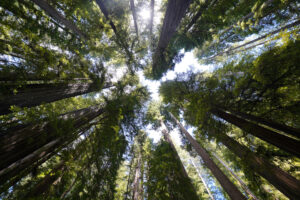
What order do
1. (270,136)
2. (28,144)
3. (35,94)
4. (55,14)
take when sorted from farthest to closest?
(55,14) → (35,94) → (270,136) → (28,144)

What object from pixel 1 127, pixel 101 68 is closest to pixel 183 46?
pixel 101 68

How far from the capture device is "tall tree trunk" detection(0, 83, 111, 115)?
8.20 feet

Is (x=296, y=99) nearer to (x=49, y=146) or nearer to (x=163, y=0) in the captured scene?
(x=49, y=146)

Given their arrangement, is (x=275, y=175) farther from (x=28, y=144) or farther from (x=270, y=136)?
(x=28, y=144)

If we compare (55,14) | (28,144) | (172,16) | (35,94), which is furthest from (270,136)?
(55,14)

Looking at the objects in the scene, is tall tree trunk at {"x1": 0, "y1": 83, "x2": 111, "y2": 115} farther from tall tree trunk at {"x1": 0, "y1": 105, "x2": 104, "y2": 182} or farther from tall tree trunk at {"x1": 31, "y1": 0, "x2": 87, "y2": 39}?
tall tree trunk at {"x1": 31, "y1": 0, "x2": 87, "y2": 39}

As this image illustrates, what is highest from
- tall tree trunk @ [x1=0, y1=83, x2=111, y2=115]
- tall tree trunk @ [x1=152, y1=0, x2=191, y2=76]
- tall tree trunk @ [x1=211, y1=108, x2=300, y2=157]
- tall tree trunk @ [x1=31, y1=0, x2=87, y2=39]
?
tall tree trunk @ [x1=31, y1=0, x2=87, y2=39]

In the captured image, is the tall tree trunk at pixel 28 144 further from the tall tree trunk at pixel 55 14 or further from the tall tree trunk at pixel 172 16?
the tall tree trunk at pixel 172 16

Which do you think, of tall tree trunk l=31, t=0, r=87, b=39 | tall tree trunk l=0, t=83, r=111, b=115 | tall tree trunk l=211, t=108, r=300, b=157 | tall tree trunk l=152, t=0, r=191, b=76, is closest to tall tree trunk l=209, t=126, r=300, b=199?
tall tree trunk l=211, t=108, r=300, b=157

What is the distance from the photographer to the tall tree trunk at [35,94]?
8.20ft

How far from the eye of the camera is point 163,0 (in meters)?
7.01

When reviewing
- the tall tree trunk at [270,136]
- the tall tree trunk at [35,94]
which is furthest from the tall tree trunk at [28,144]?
the tall tree trunk at [270,136]

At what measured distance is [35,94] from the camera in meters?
3.08

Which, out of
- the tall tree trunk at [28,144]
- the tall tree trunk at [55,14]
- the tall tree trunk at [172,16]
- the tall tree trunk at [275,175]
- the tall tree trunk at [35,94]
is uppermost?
the tall tree trunk at [55,14]
